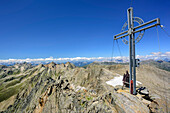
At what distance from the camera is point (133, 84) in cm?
1290

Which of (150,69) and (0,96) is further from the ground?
(150,69)

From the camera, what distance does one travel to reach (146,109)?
9461mm

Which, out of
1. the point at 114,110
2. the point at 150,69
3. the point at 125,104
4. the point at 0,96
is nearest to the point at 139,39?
the point at 125,104

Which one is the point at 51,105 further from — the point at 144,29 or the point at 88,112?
the point at 144,29

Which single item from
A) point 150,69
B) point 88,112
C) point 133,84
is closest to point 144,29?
point 133,84

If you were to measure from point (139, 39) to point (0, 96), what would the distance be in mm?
270853

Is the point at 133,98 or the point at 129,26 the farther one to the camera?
the point at 129,26

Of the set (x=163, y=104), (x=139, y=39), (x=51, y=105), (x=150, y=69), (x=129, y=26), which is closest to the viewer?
(x=163, y=104)

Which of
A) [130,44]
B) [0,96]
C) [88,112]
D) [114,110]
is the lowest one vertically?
[0,96]

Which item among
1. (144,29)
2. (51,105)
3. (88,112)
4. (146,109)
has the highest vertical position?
(144,29)

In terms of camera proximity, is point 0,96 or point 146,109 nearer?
point 146,109

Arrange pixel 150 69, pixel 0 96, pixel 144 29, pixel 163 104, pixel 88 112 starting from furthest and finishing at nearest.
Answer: pixel 0 96 → pixel 150 69 → pixel 88 112 → pixel 144 29 → pixel 163 104

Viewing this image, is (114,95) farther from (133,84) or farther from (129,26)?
(129,26)

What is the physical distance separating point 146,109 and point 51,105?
3978cm
